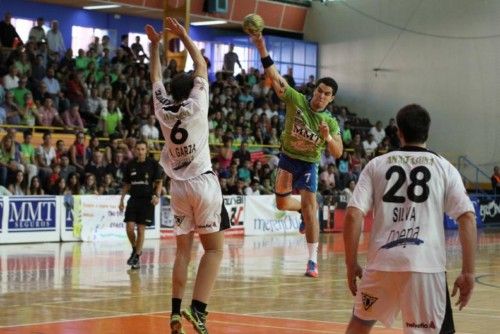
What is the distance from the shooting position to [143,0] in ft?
119

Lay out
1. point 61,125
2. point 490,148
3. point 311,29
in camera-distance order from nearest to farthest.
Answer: point 61,125 < point 490,148 < point 311,29

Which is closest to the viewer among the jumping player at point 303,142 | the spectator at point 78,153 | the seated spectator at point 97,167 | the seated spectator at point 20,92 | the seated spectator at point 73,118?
the jumping player at point 303,142

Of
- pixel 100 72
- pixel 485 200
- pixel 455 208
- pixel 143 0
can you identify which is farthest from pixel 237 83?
pixel 455 208

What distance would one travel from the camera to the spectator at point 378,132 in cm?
3857

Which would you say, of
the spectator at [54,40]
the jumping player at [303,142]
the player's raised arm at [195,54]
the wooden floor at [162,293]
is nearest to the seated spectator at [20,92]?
the spectator at [54,40]

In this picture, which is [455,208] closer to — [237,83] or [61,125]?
[61,125]

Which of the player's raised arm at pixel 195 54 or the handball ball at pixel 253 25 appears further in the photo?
the handball ball at pixel 253 25

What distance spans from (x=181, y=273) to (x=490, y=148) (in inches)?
1214

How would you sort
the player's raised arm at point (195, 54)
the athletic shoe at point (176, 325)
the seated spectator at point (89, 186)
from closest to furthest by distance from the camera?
the athletic shoe at point (176, 325)
the player's raised arm at point (195, 54)
the seated spectator at point (89, 186)

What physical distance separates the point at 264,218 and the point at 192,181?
1910cm

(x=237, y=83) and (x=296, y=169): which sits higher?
(x=237, y=83)

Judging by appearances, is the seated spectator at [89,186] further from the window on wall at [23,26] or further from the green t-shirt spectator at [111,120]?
the window on wall at [23,26]

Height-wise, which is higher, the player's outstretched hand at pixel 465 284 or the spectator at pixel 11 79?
the spectator at pixel 11 79

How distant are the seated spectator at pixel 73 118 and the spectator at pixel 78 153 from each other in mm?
1714
